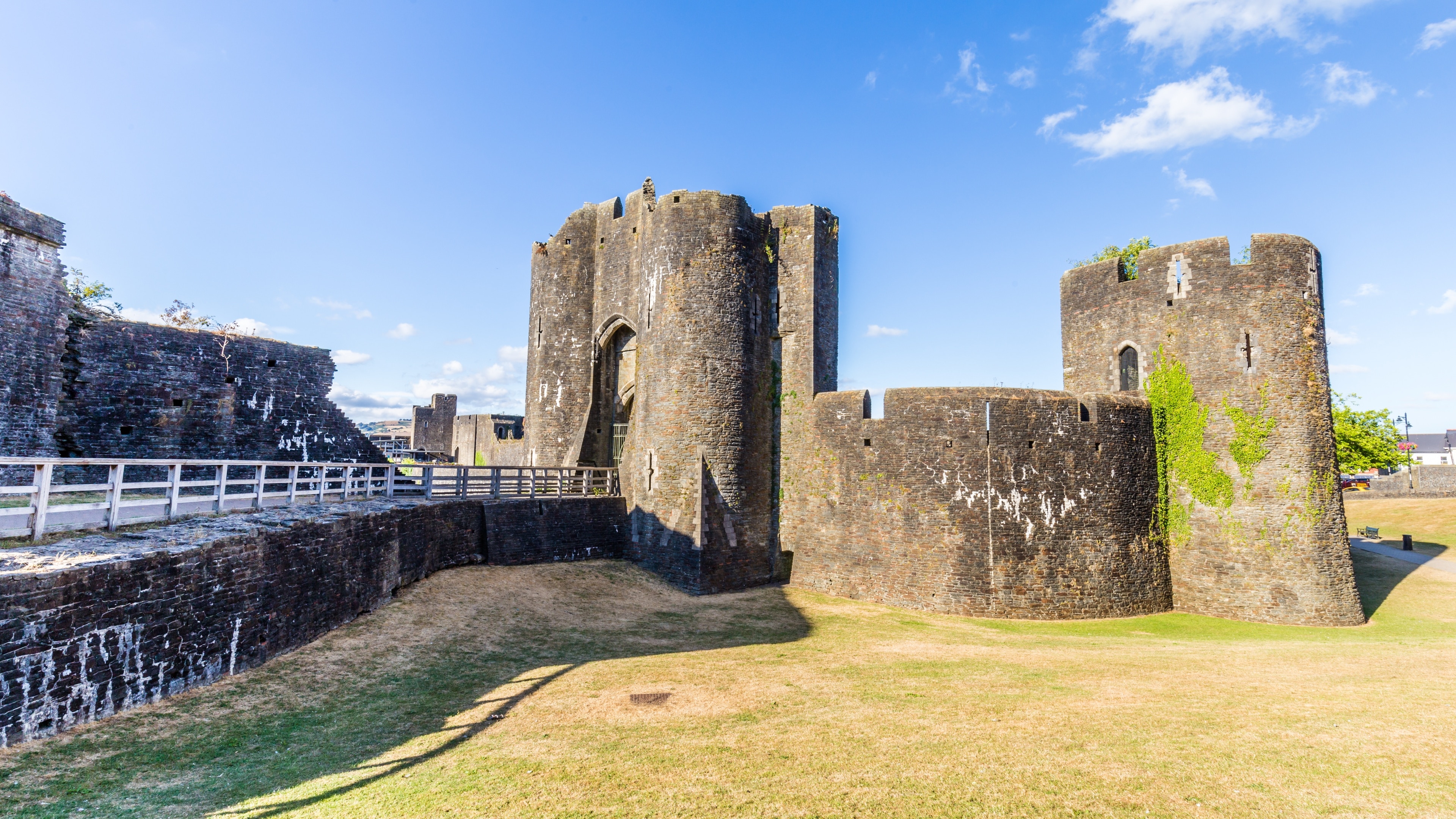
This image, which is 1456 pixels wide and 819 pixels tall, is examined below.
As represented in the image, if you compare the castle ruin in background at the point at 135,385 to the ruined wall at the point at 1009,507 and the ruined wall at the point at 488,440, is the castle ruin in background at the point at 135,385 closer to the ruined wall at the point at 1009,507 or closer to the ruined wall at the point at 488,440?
the ruined wall at the point at 488,440

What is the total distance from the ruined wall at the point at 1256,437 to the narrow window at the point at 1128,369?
0.58 meters

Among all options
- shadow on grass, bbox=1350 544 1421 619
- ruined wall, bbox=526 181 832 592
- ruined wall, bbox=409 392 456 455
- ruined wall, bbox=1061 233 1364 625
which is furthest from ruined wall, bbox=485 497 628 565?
ruined wall, bbox=409 392 456 455

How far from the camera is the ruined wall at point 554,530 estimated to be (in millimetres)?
16922

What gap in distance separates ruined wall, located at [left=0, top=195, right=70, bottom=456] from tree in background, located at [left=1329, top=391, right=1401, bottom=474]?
42198 mm

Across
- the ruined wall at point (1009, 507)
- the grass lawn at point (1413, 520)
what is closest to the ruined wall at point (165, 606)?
the ruined wall at point (1009, 507)

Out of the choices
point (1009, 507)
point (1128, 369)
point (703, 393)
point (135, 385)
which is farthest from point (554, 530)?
point (1128, 369)

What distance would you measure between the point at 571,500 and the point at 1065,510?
1256cm

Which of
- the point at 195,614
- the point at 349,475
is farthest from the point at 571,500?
the point at 195,614

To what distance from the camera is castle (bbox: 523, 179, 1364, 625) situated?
52.5 feet

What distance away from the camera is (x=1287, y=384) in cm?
1608

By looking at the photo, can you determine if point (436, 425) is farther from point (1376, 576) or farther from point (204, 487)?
point (1376, 576)

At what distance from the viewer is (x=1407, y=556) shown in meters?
23.8

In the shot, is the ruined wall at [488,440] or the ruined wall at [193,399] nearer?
the ruined wall at [193,399]

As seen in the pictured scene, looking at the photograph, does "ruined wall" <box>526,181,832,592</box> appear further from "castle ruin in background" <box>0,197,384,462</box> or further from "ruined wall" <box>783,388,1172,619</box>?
"castle ruin in background" <box>0,197,384,462</box>
